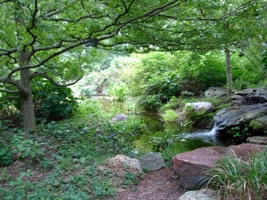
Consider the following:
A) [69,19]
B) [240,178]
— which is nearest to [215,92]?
[240,178]

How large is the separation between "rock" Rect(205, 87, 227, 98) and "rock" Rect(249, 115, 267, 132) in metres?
2.89

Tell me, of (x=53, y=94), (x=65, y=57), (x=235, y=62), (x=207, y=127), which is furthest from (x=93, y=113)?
(x=235, y=62)

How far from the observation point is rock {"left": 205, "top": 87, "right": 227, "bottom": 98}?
802 cm

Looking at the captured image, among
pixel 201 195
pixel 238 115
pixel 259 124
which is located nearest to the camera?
pixel 201 195

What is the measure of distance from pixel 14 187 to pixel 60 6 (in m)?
2.10

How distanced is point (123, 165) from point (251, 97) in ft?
15.0

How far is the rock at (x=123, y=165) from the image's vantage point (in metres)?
3.20

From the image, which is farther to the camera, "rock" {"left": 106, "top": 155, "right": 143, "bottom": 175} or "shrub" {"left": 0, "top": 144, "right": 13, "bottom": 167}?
"shrub" {"left": 0, "top": 144, "right": 13, "bottom": 167}

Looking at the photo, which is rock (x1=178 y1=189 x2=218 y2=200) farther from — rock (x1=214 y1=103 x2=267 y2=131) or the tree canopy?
rock (x1=214 y1=103 x2=267 y2=131)

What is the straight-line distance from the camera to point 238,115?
5.76 meters

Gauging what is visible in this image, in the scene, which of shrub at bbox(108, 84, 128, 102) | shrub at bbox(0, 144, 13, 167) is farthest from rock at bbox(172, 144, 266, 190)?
shrub at bbox(108, 84, 128, 102)

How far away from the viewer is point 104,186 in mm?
2766

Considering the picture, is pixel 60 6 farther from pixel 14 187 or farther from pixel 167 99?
pixel 167 99

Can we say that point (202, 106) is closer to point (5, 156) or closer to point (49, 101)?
point (49, 101)
